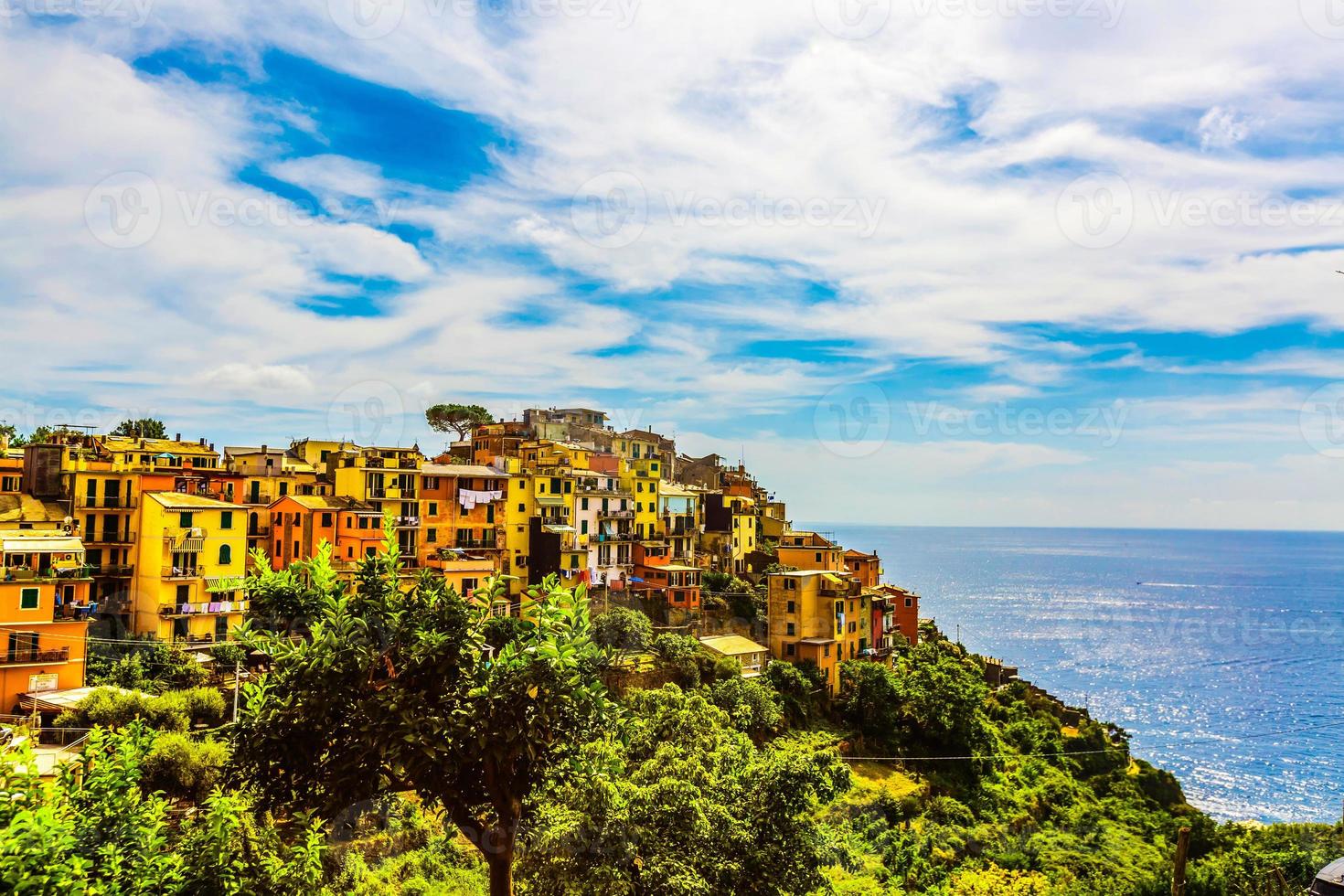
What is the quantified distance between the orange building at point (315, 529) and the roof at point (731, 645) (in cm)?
1558

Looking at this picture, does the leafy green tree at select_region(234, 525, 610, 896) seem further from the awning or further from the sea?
the sea

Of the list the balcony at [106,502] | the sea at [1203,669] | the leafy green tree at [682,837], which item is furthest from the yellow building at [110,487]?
the sea at [1203,669]

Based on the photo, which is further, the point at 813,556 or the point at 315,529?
the point at 813,556

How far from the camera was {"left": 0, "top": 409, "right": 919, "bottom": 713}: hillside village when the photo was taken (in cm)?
2988

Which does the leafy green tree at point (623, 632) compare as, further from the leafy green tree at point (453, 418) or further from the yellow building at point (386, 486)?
the leafy green tree at point (453, 418)

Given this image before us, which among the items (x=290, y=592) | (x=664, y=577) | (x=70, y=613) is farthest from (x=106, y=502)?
(x=290, y=592)

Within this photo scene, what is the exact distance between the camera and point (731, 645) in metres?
40.1

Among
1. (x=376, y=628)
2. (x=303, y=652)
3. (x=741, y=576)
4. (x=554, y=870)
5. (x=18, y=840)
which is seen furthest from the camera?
(x=741, y=576)

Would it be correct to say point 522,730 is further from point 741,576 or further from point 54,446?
point 741,576

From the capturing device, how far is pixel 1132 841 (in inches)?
1474

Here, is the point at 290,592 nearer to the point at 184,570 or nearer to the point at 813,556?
the point at 184,570

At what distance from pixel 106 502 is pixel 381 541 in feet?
37.3

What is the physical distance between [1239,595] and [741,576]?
508 feet

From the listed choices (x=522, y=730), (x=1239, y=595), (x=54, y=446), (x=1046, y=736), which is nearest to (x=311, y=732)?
(x=522, y=730)
